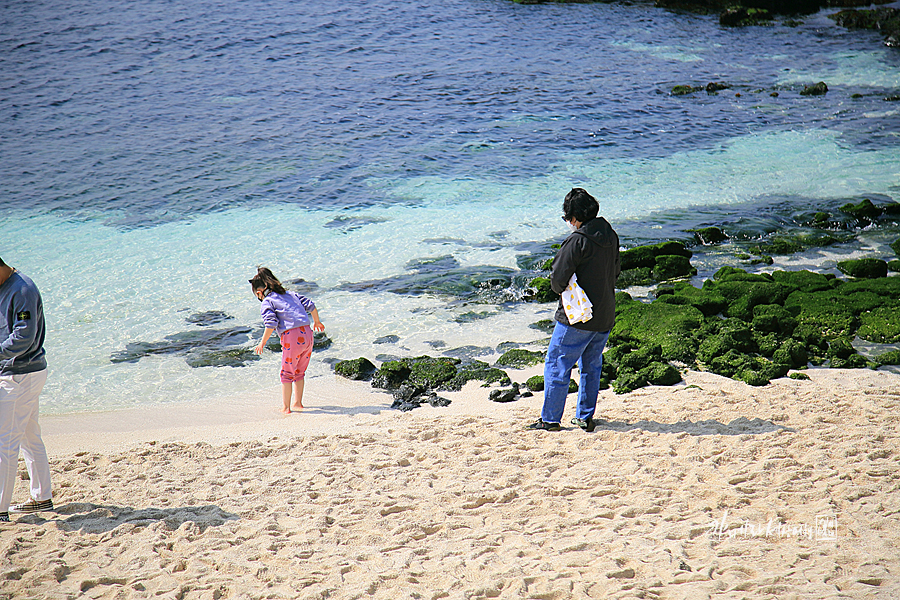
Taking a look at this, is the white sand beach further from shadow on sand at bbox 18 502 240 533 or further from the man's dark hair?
the man's dark hair

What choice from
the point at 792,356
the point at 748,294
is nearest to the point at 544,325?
the point at 748,294

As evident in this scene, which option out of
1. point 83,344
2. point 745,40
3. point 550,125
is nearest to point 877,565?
point 83,344

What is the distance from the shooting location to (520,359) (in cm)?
944

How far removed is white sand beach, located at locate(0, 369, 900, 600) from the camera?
175 inches

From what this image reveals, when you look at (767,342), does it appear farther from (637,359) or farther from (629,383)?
(629,383)

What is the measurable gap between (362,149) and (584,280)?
19.2 m

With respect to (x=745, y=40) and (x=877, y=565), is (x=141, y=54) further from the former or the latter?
(x=877, y=565)

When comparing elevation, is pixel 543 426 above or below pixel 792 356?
above

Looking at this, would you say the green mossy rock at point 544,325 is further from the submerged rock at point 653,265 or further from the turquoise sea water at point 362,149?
the submerged rock at point 653,265

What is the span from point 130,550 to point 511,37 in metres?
37.2

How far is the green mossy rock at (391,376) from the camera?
8.98 m

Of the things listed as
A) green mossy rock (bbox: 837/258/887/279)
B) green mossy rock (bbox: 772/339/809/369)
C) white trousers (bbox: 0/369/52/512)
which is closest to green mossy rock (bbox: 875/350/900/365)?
green mossy rock (bbox: 772/339/809/369)

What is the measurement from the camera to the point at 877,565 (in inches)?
165

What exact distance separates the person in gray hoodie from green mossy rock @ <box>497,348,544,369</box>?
2783 mm
